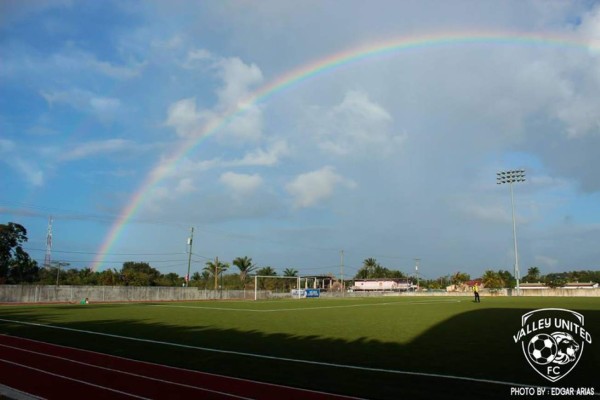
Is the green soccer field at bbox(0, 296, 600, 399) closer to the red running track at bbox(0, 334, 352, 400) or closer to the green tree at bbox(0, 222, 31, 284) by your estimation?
the red running track at bbox(0, 334, 352, 400)

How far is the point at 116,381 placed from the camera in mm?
8953

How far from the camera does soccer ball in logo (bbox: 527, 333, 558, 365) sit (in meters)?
10.2

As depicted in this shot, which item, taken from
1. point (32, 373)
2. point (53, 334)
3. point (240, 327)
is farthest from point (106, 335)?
point (32, 373)

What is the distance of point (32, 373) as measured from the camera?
32.3 feet

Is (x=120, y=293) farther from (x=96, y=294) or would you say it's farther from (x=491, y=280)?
(x=491, y=280)

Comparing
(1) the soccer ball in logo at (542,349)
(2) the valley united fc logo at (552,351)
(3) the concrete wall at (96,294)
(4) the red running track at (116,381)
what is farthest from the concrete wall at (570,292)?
(4) the red running track at (116,381)

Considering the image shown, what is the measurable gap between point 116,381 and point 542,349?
32.9 feet

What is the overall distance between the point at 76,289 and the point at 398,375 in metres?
48.2

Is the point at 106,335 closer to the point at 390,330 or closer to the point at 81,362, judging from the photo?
the point at 81,362

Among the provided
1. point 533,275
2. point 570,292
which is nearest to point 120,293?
point 570,292

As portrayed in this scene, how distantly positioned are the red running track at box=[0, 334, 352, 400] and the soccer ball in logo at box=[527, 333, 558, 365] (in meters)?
5.41

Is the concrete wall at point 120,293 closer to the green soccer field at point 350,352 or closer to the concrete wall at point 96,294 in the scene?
the concrete wall at point 96,294

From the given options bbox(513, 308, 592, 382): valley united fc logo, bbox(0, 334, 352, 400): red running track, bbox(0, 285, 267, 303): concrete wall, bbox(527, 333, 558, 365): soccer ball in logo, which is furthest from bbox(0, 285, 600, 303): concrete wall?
bbox(527, 333, 558, 365): soccer ball in logo

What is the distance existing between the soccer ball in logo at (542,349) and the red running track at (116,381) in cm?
541
